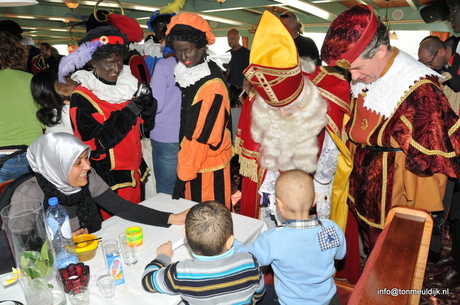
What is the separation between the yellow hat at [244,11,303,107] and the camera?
199cm

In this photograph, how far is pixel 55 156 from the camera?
6.11 feet

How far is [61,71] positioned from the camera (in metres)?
2.53

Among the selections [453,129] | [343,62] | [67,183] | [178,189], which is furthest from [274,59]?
[67,183]

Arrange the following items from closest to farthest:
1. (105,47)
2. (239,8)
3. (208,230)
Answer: (208,230), (105,47), (239,8)

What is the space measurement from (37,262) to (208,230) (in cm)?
72

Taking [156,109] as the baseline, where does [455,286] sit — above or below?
below

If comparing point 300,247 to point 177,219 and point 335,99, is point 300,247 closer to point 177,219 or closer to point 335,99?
point 177,219

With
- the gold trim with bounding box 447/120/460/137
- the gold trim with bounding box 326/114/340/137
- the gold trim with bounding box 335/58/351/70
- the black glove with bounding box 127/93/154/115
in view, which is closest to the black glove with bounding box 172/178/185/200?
the black glove with bounding box 127/93/154/115

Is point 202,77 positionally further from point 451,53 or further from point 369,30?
point 451,53

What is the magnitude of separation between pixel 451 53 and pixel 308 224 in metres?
3.37

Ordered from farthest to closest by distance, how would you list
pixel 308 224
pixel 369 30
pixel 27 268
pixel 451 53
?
pixel 451 53 → pixel 369 30 → pixel 308 224 → pixel 27 268

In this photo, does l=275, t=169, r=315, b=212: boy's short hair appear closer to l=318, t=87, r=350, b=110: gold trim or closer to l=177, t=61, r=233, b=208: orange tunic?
l=318, t=87, r=350, b=110: gold trim

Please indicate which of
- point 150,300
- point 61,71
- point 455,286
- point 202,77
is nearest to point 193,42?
point 202,77

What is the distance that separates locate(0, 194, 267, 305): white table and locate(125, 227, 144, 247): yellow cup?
0.03 m
